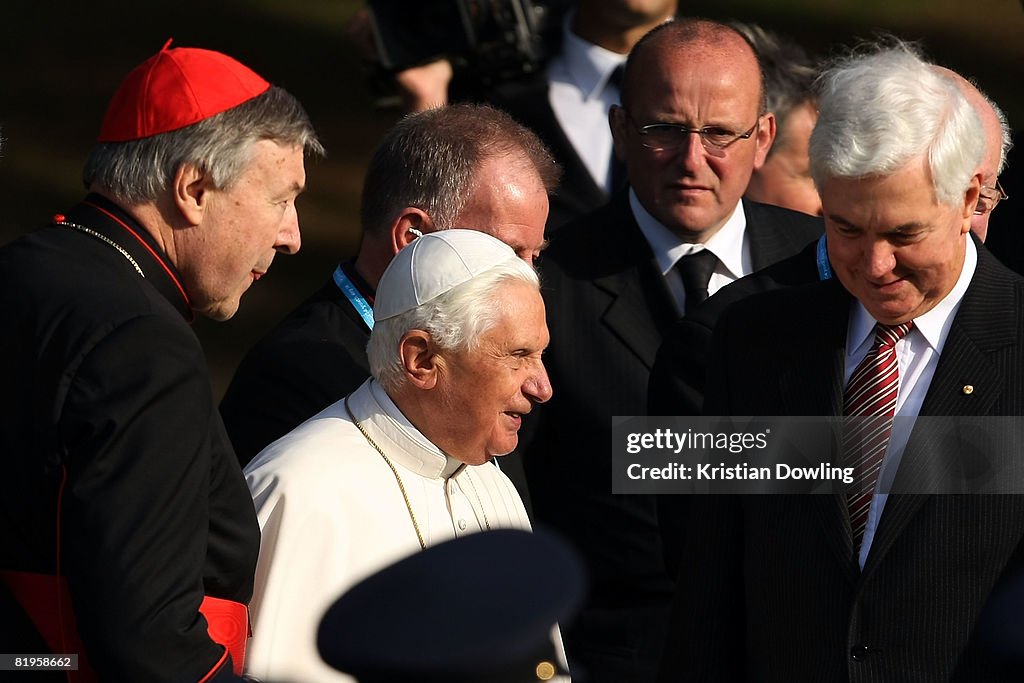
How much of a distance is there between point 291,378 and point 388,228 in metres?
0.40

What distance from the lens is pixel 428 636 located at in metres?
1.25

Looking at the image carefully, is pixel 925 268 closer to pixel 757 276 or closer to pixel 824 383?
pixel 824 383

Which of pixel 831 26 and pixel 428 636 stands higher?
pixel 428 636

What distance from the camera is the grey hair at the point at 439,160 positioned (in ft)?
11.5

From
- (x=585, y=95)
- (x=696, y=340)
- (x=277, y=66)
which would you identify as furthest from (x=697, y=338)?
(x=277, y=66)

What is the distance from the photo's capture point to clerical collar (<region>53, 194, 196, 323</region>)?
274cm

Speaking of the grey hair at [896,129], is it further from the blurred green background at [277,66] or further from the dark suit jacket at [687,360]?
the blurred green background at [277,66]

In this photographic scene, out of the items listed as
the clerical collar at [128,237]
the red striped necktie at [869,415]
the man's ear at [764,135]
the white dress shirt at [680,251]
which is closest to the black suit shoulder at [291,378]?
the clerical collar at [128,237]

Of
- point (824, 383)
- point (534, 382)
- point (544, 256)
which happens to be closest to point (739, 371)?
point (824, 383)

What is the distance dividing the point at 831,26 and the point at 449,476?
3.63m

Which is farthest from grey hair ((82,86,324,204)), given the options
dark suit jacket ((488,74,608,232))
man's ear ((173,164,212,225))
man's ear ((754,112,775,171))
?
dark suit jacket ((488,74,608,232))

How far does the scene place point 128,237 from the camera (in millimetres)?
2752

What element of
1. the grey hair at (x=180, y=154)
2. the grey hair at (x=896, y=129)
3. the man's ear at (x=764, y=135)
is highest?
the grey hair at (x=180, y=154)

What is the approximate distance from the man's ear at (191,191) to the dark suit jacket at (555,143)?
77.6 inches
